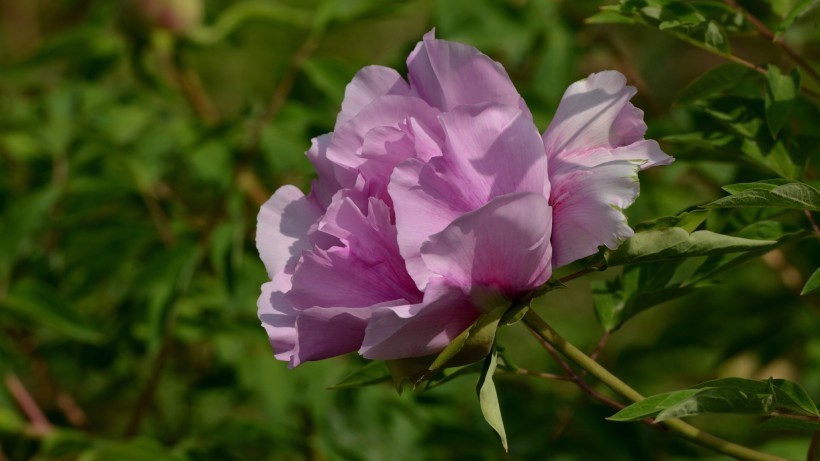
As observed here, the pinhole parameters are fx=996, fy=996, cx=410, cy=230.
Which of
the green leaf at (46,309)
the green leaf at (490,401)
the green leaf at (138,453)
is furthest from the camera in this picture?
the green leaf at (46,309)

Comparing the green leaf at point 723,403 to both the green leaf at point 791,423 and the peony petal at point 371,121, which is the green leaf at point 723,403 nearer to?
the green leaf at point 791,423

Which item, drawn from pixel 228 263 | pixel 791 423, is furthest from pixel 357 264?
pixel 228 263

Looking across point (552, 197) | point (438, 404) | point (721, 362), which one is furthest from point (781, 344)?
point (552, 197)

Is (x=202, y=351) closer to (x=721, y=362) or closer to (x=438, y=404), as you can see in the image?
(x=438, y=404)

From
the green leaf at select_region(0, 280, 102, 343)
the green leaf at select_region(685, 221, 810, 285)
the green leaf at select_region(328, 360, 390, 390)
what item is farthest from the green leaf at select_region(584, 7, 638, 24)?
the green leaf at select_region(0, 280, 102, 343)

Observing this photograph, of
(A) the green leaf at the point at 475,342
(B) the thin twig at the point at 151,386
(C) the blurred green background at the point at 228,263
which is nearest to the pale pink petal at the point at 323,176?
(A) the green leaf at the point at 475,342

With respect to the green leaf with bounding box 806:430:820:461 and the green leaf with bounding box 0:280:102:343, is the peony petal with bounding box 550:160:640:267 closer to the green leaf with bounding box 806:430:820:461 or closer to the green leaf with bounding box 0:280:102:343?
the green leaf with bounding box 806:430:820:461
